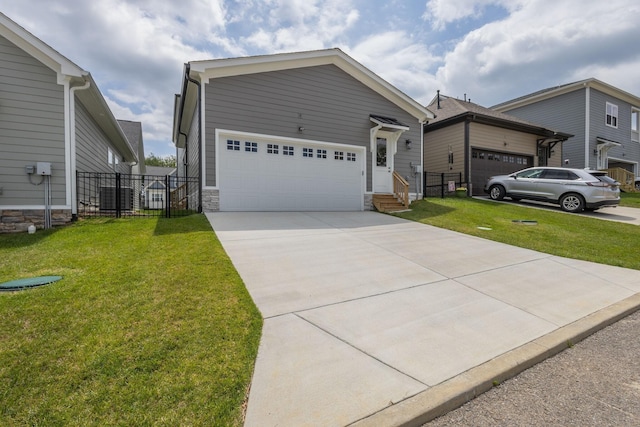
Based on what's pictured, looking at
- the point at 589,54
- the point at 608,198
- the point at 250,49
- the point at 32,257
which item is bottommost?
the point at 32,257

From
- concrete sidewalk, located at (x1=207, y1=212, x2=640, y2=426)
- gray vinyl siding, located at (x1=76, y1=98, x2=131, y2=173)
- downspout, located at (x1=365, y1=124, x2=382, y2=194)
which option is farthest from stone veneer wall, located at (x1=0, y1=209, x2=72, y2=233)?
downspout, located at (x1=365, y1=124, x2=382, y2=194)

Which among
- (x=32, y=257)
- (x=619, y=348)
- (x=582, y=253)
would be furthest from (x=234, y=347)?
(x=582, y=253)

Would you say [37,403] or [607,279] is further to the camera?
[607,279]

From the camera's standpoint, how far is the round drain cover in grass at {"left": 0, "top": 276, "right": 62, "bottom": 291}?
3.61 metres

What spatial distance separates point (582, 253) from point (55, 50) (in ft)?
41.7

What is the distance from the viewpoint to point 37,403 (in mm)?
1977

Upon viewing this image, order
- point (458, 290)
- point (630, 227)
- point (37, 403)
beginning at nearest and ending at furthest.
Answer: point (37, 403), point (458, 290), point (630, 227)

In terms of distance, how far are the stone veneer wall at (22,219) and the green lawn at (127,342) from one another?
337 centimetres

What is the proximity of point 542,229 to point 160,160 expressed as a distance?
58140mm

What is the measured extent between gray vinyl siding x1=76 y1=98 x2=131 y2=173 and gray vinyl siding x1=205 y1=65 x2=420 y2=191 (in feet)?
13.0

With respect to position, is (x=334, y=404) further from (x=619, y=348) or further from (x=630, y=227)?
(x=630, y=227)

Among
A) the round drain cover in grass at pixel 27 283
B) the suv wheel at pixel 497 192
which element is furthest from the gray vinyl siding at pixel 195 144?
the suv wheel at pixel 497 192

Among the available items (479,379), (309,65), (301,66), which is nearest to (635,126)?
(309,65)

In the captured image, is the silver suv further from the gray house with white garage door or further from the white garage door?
the white garage door
